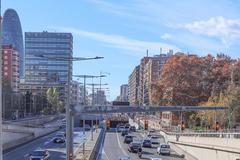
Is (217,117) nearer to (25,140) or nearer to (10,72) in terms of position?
(25,140)

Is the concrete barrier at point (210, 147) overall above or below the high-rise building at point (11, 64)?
below

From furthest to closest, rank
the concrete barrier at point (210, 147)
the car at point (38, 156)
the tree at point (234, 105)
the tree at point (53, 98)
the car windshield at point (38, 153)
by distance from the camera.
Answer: the tree at point (53, 98), the tree at point (234, 105), the car windshield at point (38, 153), the car at point (38, 156), the concrete barrier at point (210, 147)

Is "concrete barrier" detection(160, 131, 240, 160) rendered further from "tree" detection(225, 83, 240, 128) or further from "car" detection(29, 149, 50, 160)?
"car" detection(29, 149, 50, 160)

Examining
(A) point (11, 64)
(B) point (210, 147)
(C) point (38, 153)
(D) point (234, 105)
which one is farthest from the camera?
(A) point (11, 64)

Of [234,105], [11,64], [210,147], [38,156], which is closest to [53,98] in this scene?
[11,64]

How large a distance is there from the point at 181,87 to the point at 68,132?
268ft

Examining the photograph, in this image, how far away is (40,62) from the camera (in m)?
121

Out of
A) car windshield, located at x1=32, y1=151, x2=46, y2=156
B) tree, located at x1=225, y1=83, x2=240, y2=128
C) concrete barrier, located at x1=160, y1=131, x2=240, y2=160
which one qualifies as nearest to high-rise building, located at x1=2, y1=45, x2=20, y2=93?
tree, located at x1=225, y1=83, x2=240, y2=128

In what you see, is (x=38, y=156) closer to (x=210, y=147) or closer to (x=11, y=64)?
(x=210, y=147)

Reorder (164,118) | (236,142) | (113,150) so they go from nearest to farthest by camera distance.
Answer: (236,142)
(113,150)
(164,118)

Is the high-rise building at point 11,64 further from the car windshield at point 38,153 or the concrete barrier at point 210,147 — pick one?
the car windshield at point 38,153

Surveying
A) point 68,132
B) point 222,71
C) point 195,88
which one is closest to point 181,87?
point 195,88

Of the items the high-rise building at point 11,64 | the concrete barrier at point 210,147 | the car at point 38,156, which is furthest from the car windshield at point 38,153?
the high-rise building at point 11,64

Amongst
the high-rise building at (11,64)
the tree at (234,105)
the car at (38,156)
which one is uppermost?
the high-rise building at (11,64)
